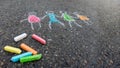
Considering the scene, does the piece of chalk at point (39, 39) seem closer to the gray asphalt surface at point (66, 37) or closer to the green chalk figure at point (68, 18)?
the gray asphalt surface at point (66, 37)

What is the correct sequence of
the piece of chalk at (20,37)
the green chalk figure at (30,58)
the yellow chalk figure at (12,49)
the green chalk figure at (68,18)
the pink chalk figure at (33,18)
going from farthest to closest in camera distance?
the green chalk figure at (68,18) → the pink chalk figure at (33,18) → the piece of chalk at (20,37) → the yellow chalk figure at (12,49) → the green chalk figure at (30,58)

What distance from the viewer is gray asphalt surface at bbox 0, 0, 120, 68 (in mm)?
3006

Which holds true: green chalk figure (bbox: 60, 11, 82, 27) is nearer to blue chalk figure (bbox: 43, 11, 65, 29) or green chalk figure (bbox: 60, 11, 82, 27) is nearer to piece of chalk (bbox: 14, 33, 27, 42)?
blue chalk figure (bbox: 43, 11, 65, 29)

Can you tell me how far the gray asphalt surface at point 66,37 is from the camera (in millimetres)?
3006

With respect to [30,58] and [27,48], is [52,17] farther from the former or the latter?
[30,58]

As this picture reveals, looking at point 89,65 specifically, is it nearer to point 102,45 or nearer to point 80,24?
point 102,45

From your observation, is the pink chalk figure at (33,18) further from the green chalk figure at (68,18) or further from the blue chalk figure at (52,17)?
the green chalk figure at (68,18)

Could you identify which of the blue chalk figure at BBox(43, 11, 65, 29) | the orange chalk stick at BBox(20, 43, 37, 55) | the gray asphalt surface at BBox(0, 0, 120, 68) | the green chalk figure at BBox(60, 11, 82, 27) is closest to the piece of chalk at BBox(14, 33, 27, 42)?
the gray asphalt surface at BBox(0, 0, 120, 68)

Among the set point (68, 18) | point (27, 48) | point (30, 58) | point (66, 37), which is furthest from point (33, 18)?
point (30, 58)

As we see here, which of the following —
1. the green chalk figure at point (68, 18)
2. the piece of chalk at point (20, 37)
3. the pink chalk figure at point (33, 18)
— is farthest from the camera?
the green chalk figure at point (68, 18)

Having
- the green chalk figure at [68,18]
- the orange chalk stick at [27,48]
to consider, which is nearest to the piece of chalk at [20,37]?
the orange chalk stick at [27,48]

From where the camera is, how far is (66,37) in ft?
11.6

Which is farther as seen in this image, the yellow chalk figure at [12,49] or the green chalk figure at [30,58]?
the yellow chalk figure at [12,49]

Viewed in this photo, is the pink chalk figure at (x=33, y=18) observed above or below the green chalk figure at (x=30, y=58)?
above
